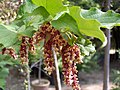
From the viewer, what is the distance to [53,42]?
A: 781 mm

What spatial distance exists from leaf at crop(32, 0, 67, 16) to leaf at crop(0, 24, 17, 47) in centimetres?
11

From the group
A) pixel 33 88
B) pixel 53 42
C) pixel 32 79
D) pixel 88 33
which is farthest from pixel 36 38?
pixel 32 79

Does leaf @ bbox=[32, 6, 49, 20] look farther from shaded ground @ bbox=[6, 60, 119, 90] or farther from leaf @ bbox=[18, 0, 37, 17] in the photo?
shaded ground @ bbox=[6, 60, 119, 90]

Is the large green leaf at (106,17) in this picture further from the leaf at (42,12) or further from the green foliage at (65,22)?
the leaf at (42,12)

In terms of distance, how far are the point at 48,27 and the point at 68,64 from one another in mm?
111

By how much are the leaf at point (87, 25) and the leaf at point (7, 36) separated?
0.58 feet

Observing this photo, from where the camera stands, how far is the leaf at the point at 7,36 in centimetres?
76

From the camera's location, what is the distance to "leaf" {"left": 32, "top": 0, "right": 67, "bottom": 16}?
0.74 m

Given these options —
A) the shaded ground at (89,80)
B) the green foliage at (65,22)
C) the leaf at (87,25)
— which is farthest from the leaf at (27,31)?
the shaded ground at (89,80)

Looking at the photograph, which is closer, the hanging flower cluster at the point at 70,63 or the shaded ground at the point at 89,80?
the hanging flower cluster at the point at 70,63

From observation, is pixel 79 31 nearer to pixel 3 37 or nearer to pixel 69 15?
pixel 69 15

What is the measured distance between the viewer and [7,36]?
762 mm

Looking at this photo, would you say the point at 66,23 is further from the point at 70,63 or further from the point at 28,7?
the point at 28,7

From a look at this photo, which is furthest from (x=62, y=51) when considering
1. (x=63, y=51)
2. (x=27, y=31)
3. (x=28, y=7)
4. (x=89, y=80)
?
(x=89, y=80)
